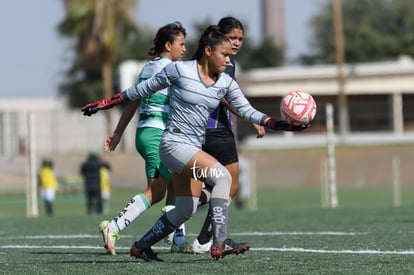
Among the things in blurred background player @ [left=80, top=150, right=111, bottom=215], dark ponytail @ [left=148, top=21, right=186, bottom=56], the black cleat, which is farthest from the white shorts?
the black cleat

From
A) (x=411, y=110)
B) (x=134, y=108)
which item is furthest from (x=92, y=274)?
(x=411, y=110)

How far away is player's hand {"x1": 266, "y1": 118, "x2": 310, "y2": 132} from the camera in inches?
322

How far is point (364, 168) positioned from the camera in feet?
124

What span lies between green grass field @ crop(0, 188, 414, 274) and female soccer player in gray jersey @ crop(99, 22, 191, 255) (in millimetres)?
359

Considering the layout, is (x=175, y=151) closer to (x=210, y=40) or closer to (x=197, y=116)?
(x=197, y=116)

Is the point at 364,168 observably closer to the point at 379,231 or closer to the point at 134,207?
the point at 379,231

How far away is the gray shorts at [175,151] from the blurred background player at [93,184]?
18.0m

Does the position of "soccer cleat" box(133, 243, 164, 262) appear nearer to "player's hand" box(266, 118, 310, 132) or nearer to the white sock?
the white sock

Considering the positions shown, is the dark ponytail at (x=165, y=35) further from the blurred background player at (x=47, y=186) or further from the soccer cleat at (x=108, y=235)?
the blurred background player at (x=47, y=186)

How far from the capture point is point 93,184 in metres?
26.6

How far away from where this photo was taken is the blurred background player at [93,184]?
2627 centimetres

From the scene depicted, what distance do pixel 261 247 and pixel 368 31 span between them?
70.6 m

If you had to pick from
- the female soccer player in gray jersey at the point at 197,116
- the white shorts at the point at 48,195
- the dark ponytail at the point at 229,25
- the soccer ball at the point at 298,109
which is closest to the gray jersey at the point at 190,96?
the female soccer player in gray jersey at the point at 197,116

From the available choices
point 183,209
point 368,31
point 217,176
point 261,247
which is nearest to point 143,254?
point 183,209
